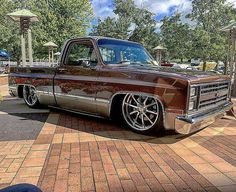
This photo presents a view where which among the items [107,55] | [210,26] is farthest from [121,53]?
[210,26]

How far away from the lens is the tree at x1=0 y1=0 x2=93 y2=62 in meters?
29.7

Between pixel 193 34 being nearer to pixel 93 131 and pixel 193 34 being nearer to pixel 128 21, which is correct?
pixel 128 21

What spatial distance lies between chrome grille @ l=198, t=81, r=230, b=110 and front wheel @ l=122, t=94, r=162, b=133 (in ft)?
2.33

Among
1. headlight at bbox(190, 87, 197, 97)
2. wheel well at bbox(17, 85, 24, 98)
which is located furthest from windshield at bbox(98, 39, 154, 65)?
wheel well at bbox(17, 85, 24, 98)

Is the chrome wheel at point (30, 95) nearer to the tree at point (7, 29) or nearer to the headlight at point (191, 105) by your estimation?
the headlight at point (191, 105)

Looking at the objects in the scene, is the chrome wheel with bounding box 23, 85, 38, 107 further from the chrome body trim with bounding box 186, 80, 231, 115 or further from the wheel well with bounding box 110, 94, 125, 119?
the chrome body trim with bounding box 186, 80, 231, 115

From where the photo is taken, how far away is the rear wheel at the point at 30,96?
731 cm

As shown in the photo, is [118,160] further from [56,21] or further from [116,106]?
[56,21]

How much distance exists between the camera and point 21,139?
4637 millimetres

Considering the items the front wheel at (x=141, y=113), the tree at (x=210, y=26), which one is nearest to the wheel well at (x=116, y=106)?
the front wheel at (x=141, y=113)

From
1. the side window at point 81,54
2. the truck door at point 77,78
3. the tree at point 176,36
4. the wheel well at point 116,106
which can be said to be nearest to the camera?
the wheel well at point 116,106

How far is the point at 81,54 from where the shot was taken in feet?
19.5

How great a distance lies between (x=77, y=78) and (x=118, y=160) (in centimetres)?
242

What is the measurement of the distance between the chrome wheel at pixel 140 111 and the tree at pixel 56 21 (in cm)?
2493
